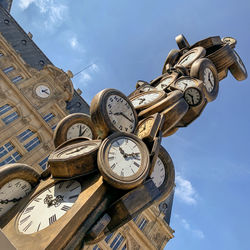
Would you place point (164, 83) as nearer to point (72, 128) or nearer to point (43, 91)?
point (72, 128)

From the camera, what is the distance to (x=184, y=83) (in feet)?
30.7

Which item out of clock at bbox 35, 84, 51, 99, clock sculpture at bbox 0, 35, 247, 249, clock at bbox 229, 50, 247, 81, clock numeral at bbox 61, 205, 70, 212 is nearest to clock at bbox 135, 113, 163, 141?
clock sculpture at bbox 0, 35, 247, 249

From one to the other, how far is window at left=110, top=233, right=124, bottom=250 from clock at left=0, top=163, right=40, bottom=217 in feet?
53.9

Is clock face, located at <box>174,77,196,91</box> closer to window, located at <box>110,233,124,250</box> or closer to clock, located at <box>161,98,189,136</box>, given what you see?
clock, located at <box>161,98,189,136</box>

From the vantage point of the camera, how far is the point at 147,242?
22500mm

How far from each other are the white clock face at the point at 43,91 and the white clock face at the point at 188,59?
51.8 ft

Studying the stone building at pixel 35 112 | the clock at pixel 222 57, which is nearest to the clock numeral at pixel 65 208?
the clock at pixel 222 57

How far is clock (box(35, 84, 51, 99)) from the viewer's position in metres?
24.0

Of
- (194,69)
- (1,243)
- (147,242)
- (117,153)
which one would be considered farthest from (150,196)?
(147,242)

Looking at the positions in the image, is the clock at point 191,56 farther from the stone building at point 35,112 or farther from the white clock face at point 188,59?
the stone building at point 35,112

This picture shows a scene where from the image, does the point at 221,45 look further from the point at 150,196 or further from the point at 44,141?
the point at 44,141

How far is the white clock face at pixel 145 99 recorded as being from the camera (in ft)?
28.0

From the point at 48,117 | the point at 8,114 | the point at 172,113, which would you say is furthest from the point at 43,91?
the point at 172,113

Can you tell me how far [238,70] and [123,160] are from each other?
30.0 feet
